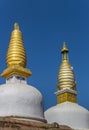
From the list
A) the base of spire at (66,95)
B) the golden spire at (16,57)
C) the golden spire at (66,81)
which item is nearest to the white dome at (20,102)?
the golden spire at (16,57)

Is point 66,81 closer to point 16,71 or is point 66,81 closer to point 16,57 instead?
point 16,57

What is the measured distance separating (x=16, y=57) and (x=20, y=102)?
4.88 m

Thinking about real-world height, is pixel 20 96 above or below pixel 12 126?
above

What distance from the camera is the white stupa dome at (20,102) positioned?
25.6 m

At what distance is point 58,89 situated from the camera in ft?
117

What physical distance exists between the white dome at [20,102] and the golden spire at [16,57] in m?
1.67

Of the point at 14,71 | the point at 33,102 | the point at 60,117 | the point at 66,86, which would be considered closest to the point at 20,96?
the point at 33,102

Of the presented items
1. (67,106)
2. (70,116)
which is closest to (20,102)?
(70,116)

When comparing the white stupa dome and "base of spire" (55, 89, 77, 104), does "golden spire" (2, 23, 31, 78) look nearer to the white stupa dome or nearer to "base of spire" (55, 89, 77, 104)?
the white stupa dome

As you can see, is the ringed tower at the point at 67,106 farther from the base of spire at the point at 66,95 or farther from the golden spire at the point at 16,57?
the golden spire at the point at 16,57

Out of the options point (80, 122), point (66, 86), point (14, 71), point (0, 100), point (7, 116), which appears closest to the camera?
point (7, 116)

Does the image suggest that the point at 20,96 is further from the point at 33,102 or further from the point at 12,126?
the point at 12,126

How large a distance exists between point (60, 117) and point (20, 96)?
6.47 m

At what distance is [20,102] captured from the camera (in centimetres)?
2606
